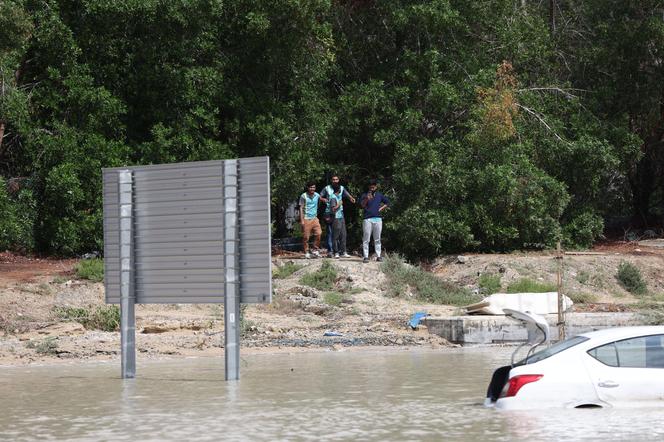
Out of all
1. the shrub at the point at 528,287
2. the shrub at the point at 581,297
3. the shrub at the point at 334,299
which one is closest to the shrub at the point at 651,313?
the shrub at the point at 581,297

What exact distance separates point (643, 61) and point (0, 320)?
2251cm

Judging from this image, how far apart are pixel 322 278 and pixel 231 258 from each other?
37.2 feet

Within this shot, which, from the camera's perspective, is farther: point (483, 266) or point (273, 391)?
point (483, 266)

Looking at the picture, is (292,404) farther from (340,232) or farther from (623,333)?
(340,232)

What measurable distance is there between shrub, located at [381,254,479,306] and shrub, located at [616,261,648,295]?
14.5 feet

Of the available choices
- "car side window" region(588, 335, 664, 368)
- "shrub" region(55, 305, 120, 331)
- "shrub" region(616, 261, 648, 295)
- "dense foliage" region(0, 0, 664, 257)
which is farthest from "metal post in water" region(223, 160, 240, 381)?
"shrub" region(616, 261, 648, 295)

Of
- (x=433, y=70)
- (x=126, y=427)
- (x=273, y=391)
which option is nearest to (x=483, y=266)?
(x=433, y=70)

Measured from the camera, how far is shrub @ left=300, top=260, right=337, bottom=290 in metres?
28.8

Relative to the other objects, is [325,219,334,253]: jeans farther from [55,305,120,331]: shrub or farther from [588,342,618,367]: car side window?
[588,342,618,367]: car side window

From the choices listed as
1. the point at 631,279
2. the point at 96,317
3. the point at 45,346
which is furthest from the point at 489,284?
the point at 45,346

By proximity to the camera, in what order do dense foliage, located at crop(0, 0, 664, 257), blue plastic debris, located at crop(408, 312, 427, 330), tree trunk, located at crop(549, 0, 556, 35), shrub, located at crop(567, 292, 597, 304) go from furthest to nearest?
tree trunk, located at crop(549, 0, 556, 35) → dense foliage, located at crop(0, 0, 664, 257) → shrub, located at crop(567, 292, 597, 304) → blue plastic debris, located at crop(408, 312, 427, 330)

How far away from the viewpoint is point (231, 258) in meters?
17.9

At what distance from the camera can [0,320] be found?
2455 cm

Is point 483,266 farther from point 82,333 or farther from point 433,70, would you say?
point 82,333
